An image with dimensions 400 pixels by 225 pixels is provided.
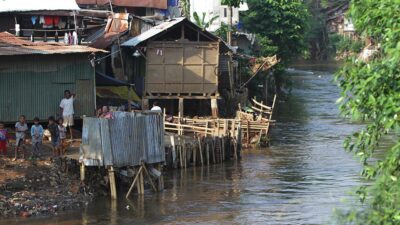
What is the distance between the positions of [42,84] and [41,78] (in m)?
0.19

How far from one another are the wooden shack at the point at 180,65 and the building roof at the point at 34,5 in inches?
121

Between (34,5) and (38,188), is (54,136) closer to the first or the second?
(38,188)

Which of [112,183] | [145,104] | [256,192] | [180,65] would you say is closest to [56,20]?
[145,104]

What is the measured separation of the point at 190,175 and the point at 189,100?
10.2 metres

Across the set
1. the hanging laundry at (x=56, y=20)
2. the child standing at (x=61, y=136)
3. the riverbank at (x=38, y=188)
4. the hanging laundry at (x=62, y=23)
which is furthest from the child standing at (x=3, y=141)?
Result: the hanging laundry at (x=62, y=23)

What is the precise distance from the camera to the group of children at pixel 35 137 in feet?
65.3

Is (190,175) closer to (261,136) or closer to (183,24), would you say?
(261,136)

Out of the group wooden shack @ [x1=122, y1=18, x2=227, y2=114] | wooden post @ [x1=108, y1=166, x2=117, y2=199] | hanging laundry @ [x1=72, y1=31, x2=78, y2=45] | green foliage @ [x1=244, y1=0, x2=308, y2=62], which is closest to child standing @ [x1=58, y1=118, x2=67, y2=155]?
wooden post @ [x1=108, y1=166, x2=117, y2=199]

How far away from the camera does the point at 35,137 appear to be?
20125 mm

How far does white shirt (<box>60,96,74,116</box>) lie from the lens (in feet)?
74.5

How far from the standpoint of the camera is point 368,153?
709 centimetres

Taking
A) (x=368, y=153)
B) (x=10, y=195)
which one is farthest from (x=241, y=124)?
(x=368, y=153)

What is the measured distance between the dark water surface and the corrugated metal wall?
3.94 m

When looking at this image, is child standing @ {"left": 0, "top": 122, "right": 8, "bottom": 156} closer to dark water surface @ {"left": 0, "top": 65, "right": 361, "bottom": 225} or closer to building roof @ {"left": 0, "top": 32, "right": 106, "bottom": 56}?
building roof @ {"left": 0, "top": 32, "right": 106, "bottom": 56}
